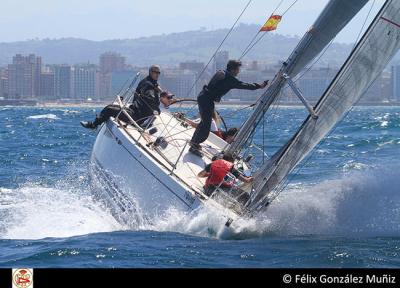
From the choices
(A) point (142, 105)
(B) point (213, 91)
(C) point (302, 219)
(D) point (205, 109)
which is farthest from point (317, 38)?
(A) point (142, 105)

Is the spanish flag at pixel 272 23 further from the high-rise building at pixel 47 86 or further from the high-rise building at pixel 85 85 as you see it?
the high-rise building at pixel 47 86

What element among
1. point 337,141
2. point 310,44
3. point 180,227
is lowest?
point 337,141

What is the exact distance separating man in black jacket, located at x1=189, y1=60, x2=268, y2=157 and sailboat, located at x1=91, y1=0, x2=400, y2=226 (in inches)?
7.5

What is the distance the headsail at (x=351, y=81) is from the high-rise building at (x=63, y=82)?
460ft

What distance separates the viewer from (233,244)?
8.88m

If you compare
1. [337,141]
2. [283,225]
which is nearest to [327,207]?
[283,225]

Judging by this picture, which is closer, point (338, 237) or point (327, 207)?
point (338, 237)

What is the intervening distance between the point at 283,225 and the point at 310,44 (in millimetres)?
1871
